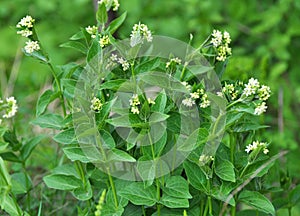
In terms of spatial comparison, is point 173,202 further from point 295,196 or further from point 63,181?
point 295,196

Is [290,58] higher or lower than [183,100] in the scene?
higher

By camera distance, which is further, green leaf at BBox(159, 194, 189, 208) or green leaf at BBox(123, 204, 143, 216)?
green leaf at BBox(123, 204, 143, 216)

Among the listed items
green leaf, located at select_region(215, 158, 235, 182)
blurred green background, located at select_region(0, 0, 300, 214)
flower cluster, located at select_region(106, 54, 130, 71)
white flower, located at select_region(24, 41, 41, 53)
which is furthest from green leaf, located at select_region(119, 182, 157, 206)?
blurred green background, located at select_region(0, 0, 300, 214)

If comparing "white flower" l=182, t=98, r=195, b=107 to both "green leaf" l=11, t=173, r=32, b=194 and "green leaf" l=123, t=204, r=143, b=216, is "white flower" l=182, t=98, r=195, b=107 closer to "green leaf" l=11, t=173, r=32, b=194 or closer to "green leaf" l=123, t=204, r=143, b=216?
"green leaf" l=123, t=204, r=143, b=216

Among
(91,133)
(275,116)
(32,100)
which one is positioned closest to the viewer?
(91,133)

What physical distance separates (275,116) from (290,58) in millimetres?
345

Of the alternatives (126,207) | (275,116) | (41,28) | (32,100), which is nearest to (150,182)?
(126,207)

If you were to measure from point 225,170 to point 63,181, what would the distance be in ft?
1.23

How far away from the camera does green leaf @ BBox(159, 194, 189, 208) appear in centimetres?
122

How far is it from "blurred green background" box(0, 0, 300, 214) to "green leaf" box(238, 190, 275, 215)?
60.3 inches

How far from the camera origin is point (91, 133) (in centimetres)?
120

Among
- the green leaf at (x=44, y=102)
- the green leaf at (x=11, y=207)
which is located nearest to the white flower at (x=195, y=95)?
the green leaf at (x=44, y=102)

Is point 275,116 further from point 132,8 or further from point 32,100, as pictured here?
point 32,100

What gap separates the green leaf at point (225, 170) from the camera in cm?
121
